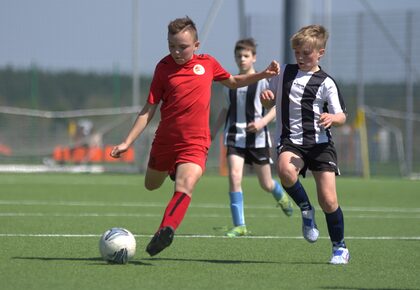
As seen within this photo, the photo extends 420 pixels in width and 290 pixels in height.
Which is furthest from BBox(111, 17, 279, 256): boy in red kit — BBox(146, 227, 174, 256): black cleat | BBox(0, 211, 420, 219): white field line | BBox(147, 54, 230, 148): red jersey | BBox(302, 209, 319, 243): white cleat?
BBox(0, 211, 420, 219): white field line

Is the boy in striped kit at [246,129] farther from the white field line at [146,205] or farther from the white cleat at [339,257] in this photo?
the white cleat at [339,257]

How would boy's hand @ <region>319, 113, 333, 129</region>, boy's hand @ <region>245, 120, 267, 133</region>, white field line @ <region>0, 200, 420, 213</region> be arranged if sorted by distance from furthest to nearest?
white field line @ <region>0, 200, 420, 213</region>, boy's hand @ <region>245, 120, 267, 133</region>, boy's hand @ <region>319, 113, 333, 129</region>

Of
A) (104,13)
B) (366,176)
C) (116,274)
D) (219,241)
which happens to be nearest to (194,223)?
(219,241)

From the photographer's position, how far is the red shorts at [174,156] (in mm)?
7320

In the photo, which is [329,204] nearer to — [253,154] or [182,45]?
[182,45]

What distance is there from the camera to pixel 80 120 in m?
25.3

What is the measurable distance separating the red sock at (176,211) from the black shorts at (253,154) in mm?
3186

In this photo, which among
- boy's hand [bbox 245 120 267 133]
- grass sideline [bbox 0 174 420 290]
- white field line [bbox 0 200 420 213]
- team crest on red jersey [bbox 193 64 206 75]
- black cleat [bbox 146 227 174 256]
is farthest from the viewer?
white field line [bbox 0 200 420 213]

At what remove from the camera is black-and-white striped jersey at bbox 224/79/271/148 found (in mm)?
10344

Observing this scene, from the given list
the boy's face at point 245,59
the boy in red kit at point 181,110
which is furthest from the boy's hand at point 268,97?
Answer: the boy's face at point 245,59

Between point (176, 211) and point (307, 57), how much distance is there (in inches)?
61.6

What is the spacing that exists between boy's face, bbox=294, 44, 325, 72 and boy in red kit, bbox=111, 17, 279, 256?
20 centimetres

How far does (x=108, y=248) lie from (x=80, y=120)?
18.6 m

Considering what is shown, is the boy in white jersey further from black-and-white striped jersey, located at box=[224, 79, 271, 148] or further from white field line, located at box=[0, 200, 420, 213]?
white field line, located at box=[0, 200, 420, 213]
